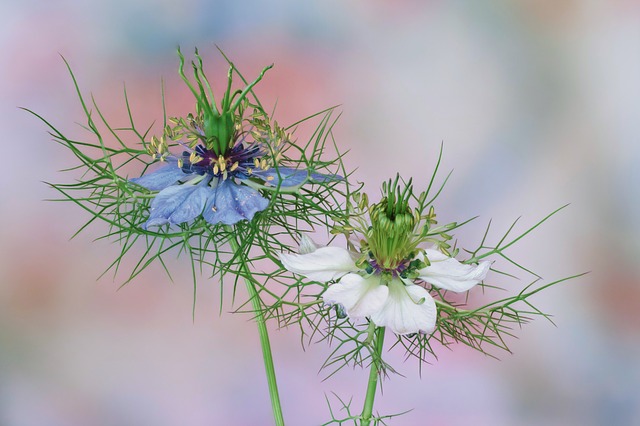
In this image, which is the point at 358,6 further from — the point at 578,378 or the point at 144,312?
the point at 578,378

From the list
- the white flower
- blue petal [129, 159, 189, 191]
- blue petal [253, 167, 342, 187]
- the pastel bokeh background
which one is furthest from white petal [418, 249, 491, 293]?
the pastel bokeh background

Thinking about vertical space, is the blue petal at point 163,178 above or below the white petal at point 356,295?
above

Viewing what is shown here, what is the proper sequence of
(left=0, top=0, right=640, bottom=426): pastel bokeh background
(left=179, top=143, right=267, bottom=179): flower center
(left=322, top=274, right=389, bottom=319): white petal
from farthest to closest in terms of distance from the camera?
(left=0, top=0, right=640, bottom=426): pastel bokeh background < (left=179, top=143, right=267, bottom=179): flower center < (left=322, top=274, right=389, bottom=319): white petal

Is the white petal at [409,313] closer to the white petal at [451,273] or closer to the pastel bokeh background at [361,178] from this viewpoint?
the white petal at [451,273]

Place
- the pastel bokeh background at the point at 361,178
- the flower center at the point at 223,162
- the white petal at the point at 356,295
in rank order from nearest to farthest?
the white petal at the point at 356,295, the flower center at the point at 223,162, the pastel bokeh background at the point at 361,178

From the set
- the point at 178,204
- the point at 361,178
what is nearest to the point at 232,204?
the point at 178,204

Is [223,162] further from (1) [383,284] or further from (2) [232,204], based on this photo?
(1) [383,284]

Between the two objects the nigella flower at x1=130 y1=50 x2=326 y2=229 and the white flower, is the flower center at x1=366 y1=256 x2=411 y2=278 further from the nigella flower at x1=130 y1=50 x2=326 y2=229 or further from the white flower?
the nigella flower at x1=130 y1=50 x2=326 y2=229

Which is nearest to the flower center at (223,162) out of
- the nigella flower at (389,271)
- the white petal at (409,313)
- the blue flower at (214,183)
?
the blue flower at (214,183)
